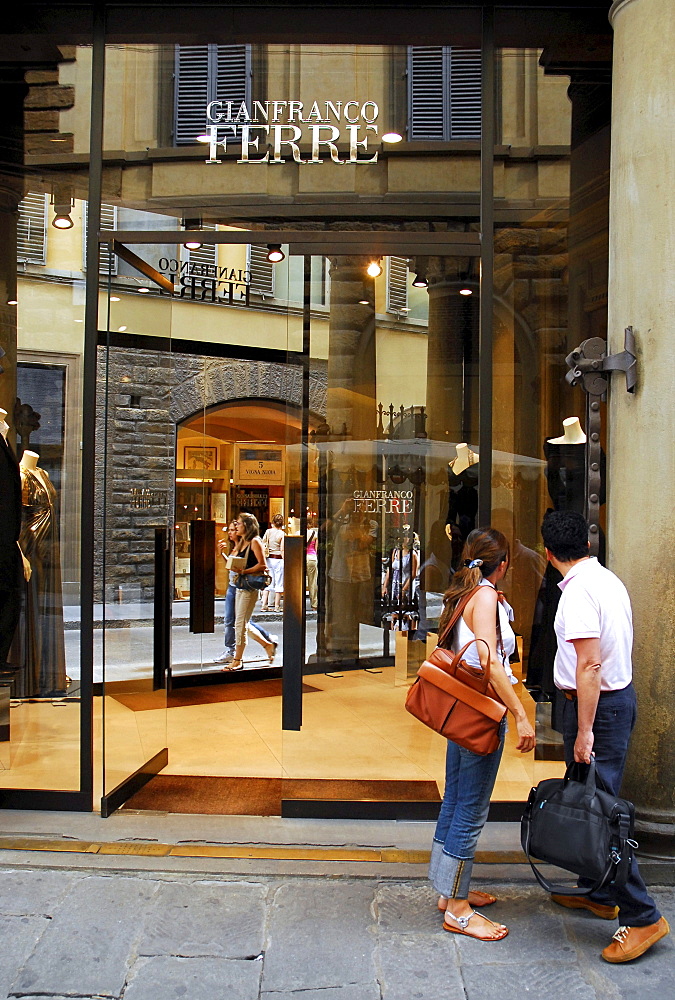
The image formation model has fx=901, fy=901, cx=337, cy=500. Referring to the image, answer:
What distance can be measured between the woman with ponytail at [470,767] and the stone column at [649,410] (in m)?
0.82

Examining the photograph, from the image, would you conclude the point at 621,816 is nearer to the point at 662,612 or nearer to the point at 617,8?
the point at 662,612

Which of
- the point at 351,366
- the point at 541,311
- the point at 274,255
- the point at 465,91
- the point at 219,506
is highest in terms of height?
the point at 465,91

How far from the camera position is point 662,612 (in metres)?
3.97

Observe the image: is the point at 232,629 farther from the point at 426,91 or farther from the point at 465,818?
the point at 465,818

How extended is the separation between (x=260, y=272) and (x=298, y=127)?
2.86 meters

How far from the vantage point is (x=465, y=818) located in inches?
138

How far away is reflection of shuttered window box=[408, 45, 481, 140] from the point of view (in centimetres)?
521

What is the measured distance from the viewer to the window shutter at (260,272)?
738 centimetres

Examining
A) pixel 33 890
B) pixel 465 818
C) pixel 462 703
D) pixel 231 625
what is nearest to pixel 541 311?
pixel 231 625

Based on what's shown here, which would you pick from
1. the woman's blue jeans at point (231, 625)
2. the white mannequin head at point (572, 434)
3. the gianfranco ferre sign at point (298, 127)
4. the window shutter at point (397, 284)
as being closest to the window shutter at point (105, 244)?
the gianfranco ferre sign at point (298, 127)

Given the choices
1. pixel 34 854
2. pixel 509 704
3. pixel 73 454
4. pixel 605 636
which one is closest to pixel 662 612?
pixel 605 636

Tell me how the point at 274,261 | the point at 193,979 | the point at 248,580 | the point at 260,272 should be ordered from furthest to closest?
the point at 248,580 < the point at 260,272 < the point at 274,261 < the point at 193,979

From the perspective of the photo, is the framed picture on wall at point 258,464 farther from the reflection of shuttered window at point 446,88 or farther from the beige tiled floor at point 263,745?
the reflection of shuttered window at point 446,88

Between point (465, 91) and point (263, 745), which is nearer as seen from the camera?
point (465, 91)
